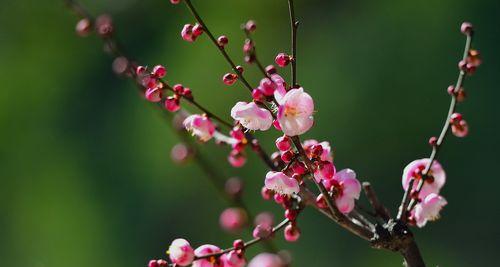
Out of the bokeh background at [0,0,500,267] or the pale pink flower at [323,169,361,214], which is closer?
the pale pink flower at [323,169,361,214]

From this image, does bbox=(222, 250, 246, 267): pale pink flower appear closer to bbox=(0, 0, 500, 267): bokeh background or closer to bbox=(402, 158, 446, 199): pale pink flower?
bbox=(402, 158, 446, 199): pale pink flower

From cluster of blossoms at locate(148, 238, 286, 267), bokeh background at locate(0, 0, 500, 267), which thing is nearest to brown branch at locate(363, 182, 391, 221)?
cluster of blossoms at locate(148, 238, 286, 267)

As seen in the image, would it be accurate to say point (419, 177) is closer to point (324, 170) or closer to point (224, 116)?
point (324, 170)

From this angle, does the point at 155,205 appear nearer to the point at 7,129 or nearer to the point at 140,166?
the point at 140,166

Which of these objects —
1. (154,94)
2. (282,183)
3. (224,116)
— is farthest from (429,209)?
(224,116)

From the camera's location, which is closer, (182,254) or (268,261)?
(182,254)

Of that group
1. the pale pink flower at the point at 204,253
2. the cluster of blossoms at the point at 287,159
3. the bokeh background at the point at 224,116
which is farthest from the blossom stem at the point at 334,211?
the bokeh background at the point at 224,116
